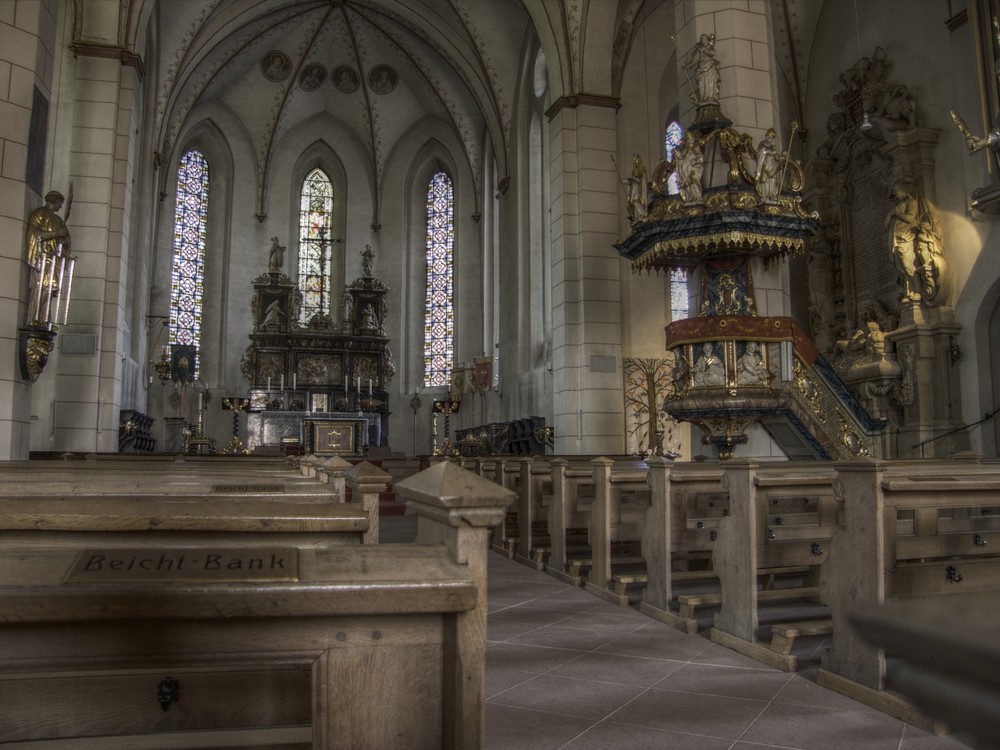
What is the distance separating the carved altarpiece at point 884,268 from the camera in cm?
1127

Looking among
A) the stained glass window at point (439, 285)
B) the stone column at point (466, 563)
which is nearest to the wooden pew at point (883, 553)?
the stone column at point (466, 563)

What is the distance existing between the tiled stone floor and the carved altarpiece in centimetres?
674

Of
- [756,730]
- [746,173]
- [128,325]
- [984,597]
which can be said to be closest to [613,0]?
[746,173]

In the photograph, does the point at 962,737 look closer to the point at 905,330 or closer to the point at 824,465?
the point at 824,465

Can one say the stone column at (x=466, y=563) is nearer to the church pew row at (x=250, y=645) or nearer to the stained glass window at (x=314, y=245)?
the church pew row at (x=250, y=645)

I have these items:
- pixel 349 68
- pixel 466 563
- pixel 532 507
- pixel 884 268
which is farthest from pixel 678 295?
pixel 466 563

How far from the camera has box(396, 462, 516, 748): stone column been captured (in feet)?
5.44

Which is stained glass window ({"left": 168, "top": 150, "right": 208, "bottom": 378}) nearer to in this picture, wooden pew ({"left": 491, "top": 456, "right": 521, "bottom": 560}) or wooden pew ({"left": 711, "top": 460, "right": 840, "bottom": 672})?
wooden pew ({"left": 491, "top": 456, "right": 521, "bottom": 560})

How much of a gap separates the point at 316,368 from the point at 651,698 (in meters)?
17.8

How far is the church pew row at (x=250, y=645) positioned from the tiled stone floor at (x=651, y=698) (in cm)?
143

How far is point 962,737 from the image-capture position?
71cm

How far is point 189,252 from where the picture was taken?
69.0ft

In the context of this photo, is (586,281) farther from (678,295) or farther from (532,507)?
(532,507)

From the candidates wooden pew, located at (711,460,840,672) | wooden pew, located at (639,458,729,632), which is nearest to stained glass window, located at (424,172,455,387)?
wooden pew, located at (639,458,729,632)
